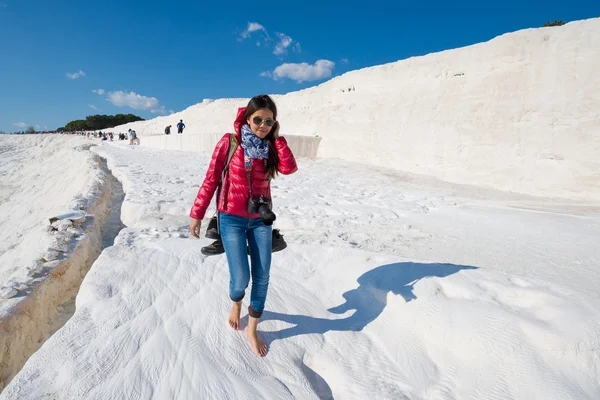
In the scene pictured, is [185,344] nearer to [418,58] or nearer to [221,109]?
[418,58]

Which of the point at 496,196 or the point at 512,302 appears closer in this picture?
the point at 512,302

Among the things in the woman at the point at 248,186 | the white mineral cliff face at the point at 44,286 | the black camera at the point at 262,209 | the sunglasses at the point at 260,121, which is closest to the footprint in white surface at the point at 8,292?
the white mineral cliff face at the point at 44,286

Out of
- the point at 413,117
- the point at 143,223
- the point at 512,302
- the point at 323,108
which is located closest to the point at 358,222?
the point at 512,302

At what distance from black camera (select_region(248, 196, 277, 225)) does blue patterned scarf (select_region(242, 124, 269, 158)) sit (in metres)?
0.28

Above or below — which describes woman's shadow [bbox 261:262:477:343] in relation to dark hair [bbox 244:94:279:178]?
below

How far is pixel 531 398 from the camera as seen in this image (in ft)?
5.47

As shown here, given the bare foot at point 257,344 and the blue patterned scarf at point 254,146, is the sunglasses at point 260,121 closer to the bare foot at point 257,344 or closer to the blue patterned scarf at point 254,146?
the blue patterned scarf at point 254,146

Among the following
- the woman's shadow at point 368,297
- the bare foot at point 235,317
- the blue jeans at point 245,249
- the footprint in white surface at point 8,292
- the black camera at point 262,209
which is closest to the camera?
the black camera at point 262,209

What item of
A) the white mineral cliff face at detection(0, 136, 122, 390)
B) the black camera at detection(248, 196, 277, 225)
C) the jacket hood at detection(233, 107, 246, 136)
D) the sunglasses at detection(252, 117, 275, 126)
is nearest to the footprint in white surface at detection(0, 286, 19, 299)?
the white mineral cliff face at detection(0, 136, 122, 390)

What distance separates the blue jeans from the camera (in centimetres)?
196

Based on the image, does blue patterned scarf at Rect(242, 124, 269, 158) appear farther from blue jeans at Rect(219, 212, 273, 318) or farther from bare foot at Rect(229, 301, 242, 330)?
bare foot at Rect(229, 301, 242, 330)

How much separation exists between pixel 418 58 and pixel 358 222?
1157 cm

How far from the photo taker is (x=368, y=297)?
2.73 metres

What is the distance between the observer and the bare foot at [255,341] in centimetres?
204
